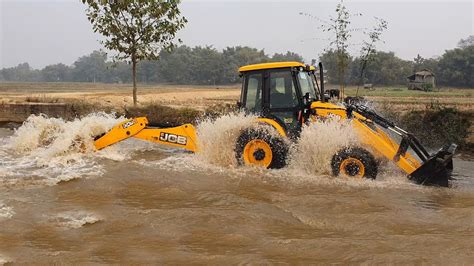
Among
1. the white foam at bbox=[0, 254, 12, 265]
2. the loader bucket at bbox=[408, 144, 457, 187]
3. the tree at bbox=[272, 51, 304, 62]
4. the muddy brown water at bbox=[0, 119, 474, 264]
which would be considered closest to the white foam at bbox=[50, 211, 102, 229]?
the muddy brown water at bbox=[0, 119, 474, 264]

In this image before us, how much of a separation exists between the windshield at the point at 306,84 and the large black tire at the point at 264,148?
3.40 ft

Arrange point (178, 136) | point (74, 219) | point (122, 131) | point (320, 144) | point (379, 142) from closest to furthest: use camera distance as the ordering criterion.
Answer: point (74, 219) < point (379, 142) < point (320, 144) < point (178, 136) < point (122, 131)

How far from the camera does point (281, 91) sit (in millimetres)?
8828

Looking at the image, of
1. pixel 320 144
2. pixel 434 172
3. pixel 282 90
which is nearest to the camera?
pixel 434 172

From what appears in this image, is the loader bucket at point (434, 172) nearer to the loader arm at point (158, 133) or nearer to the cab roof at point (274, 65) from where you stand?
the cab roof at point (274, 65)

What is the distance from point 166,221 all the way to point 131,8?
13201 mm

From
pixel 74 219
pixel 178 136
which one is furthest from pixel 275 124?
pixel 74 219

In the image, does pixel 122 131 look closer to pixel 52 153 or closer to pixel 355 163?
pixel 52 153

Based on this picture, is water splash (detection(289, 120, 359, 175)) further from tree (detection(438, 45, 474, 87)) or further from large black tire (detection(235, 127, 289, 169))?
tree (detection(438, 45, 474, 87))

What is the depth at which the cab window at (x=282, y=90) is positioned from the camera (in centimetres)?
871

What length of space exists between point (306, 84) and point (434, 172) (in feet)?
9.37

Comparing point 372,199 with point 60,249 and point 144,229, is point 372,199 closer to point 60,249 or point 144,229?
point 144,229

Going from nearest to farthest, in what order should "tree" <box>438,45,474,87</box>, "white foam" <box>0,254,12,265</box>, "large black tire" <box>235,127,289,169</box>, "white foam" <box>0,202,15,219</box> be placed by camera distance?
1. "white foam" <box>0,254,12,265</box>
2. "white foam" <box>0,202,15,219</box>
3. "large black tire" <box>235,127,289,169</box>
4. "tree" <box>438,45,474,87</box>

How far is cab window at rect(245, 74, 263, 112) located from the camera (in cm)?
899
